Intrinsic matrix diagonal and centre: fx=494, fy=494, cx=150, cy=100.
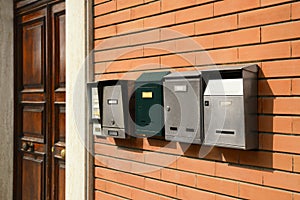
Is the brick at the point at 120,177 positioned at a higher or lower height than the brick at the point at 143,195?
higher

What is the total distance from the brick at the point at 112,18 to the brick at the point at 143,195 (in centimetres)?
112

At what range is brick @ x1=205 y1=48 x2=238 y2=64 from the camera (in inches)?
96.7

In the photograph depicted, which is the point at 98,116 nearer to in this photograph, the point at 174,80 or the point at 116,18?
the point at 116,18

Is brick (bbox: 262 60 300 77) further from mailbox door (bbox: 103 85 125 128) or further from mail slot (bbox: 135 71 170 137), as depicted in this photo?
mailbox door (bbox: 103 85 125 128)

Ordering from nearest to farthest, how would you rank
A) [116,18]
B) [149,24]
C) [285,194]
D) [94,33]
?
[285,194] < [149,24] < [116,18] < [94,33]

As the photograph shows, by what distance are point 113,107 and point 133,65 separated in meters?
0.30

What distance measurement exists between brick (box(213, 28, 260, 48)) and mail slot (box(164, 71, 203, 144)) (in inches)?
7.8

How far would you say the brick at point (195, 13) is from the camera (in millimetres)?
2604

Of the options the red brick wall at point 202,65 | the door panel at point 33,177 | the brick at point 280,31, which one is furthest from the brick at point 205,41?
the door panel at point 33,177

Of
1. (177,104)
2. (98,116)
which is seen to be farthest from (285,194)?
(98,116)

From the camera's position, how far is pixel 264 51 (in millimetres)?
2307

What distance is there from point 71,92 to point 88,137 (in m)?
0.43

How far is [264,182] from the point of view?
230 cm

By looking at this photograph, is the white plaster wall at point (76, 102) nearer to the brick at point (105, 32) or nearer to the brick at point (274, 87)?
the brick at point (105, 32)
